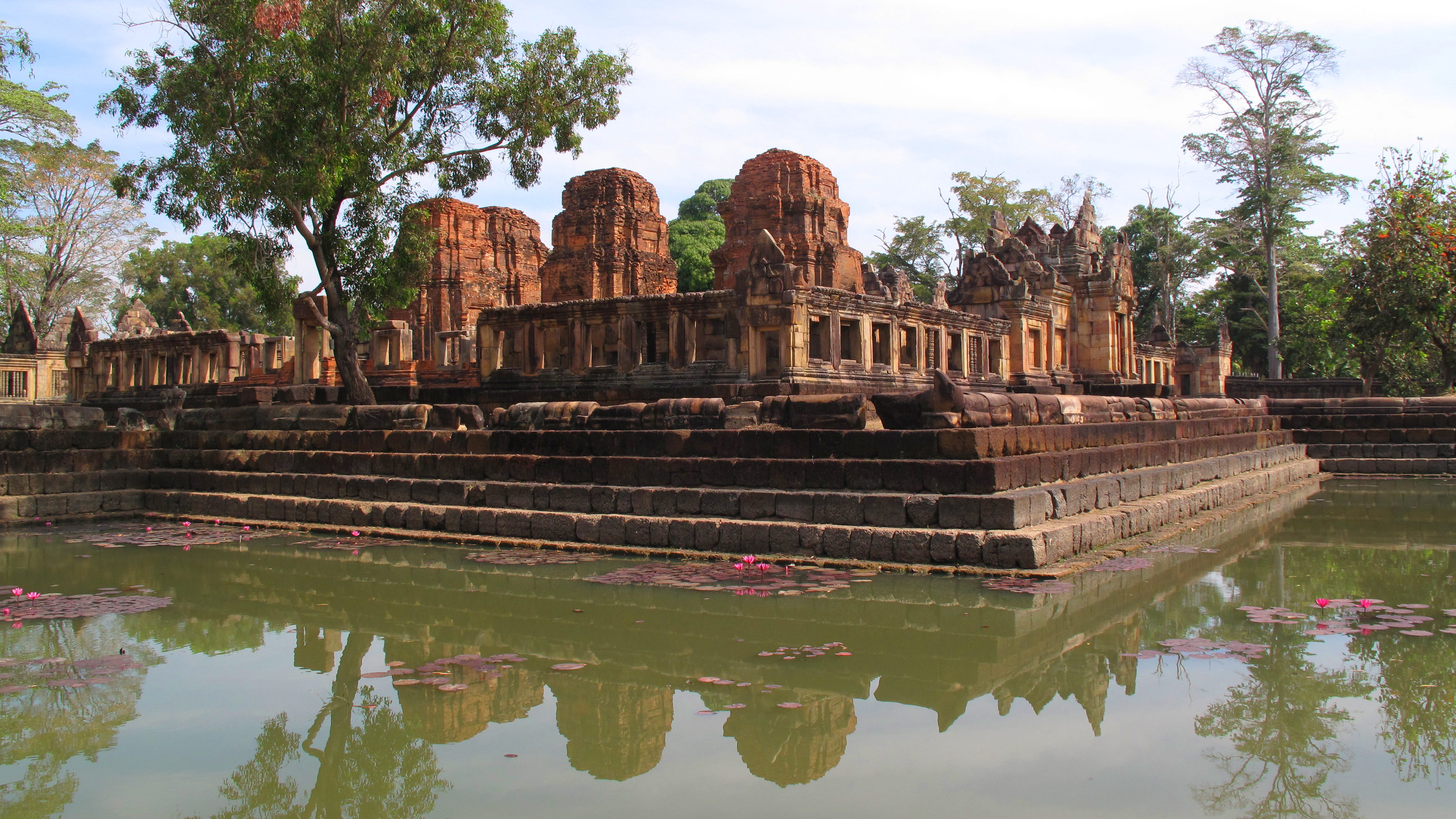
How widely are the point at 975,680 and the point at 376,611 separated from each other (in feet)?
12.9

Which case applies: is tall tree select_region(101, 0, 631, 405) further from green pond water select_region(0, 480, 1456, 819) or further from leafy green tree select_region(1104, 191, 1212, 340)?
leafy green tree select_region(1104, 191, 1212, 340)

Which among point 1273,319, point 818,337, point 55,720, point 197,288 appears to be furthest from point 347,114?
point 197,288

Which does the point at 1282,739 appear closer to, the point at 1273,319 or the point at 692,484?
the point at 692,484

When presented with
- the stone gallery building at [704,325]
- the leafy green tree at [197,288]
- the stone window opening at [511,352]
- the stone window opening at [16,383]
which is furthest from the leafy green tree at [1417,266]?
the leafy green tree at [197,288]

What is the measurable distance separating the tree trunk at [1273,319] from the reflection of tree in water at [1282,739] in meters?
33.8

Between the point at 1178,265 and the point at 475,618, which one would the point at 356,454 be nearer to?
the point at 475,618

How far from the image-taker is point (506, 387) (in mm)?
14203

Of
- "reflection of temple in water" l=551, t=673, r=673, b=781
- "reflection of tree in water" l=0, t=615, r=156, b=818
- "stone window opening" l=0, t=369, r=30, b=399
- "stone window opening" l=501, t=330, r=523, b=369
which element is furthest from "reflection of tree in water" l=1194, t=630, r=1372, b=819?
"stone window opening" l=0, t=369, r=30, b=399

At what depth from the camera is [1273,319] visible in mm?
35312

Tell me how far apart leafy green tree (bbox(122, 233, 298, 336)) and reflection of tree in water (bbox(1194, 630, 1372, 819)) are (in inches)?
2080

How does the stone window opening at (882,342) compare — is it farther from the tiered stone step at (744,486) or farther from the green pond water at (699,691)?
the green pond water at (699,691)

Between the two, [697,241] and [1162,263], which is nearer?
[1162,263]

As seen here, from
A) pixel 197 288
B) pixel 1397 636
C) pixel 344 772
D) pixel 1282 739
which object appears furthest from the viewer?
pixel 197 288

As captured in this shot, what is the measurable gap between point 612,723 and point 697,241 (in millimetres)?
45737
